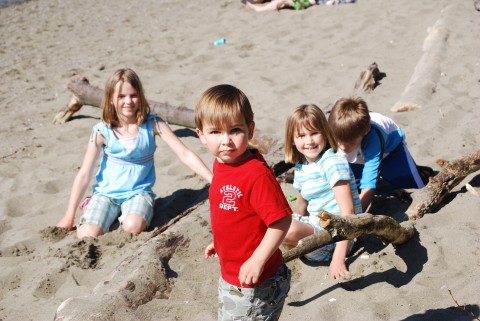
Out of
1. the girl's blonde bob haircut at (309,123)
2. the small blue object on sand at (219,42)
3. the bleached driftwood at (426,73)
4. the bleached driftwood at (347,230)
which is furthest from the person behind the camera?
the small blue object on sand at (219,42)

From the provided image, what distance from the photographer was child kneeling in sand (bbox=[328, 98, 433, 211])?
4047 millimetres

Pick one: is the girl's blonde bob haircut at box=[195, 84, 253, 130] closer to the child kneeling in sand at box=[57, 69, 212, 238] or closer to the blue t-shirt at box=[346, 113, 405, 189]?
the blue t-shirt at box=[346, 113, 405, 189]

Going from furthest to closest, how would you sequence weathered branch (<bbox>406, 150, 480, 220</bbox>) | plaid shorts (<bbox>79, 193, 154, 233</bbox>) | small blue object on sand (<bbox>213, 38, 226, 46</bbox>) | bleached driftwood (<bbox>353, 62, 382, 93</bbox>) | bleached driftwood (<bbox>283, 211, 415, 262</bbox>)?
small blue object on sand (<bbox>213, 38, 226, 46</bbox>) < bleached driftwood (<bbox>353, 62, 382, 93</bbox>) < plaid shorts (<bbox>79, 193, 154, 233</bbox>) < weathered branch (<bbox>406, 150, 480, 220</bbox>) < bleached driftwood (<bbox>283, 211, 415, 262</bbox>)

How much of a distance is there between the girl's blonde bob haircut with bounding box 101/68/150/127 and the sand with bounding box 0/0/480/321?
782 millimetres

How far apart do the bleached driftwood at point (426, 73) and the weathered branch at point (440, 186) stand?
179cm

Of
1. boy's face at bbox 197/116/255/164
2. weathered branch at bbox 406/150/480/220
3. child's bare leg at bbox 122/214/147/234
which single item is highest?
boy's face at bbox 197/116/255/164

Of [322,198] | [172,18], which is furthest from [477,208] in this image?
[172,18]

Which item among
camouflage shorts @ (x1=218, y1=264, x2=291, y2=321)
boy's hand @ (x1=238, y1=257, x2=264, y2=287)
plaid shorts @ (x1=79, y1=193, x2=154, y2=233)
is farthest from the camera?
plaid shorts @ (x1=79, y1=193, x2=154, y2=233)

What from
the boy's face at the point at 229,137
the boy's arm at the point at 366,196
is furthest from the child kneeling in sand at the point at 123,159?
the boy's face at the point at 229,137

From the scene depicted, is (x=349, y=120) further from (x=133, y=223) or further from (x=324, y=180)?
(x=133, y=223)

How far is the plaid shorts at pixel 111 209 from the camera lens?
15.2 feet

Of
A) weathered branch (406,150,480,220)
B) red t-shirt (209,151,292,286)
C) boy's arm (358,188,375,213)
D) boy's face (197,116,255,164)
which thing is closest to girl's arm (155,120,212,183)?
boy's arm (358,188,375,213)

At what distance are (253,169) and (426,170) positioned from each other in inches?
101

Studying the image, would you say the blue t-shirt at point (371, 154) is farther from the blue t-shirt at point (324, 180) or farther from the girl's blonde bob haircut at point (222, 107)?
the girl's blonde bob haircut at point (222, 107)
